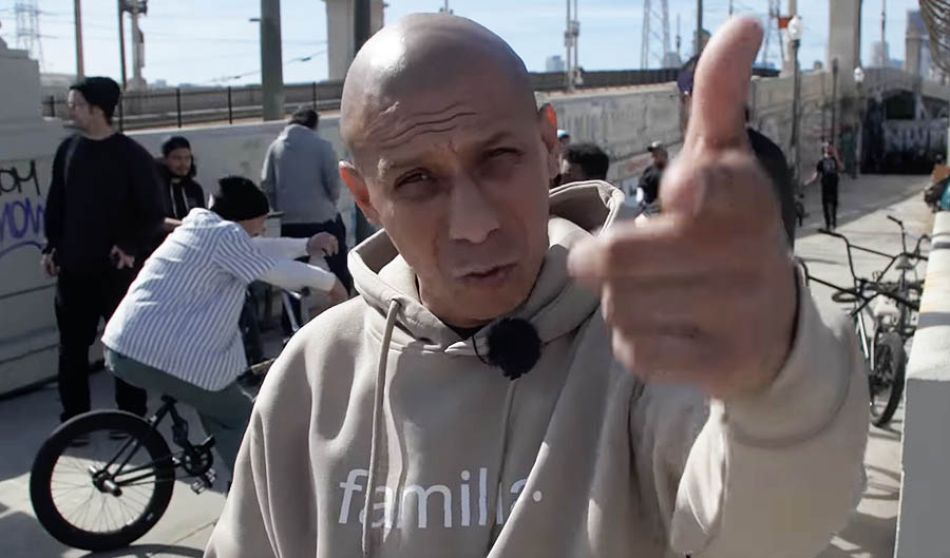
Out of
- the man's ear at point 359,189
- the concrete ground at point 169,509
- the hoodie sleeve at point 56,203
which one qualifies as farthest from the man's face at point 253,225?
the man's ear at point 359,189

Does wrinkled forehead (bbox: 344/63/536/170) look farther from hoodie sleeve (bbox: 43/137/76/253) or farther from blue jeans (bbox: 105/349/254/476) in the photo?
hoodie sleeve (bbox: 43/137/76/253)

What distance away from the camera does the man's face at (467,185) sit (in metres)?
1.39

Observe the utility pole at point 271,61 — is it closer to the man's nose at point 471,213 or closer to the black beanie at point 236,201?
the black beanie at point 236,201

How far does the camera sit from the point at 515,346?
1439 millimetres

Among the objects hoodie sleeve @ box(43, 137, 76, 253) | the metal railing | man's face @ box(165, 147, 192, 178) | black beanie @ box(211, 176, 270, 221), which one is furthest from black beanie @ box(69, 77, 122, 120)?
the metal railing

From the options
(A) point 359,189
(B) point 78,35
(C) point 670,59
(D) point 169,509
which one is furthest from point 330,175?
(C) point 670,59

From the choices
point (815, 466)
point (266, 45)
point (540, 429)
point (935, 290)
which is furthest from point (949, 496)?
point (266, 45)

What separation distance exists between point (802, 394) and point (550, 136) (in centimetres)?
66

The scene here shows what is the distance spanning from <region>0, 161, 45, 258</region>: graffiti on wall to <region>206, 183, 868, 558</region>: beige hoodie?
19.2ft

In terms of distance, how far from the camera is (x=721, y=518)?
3.69 feet

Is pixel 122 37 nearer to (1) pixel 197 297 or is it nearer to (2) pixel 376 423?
(1) pixel 197 297

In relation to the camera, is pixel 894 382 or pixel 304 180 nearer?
pixel 894 382

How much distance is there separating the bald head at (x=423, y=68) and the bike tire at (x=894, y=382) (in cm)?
521

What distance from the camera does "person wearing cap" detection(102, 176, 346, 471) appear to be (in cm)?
412
